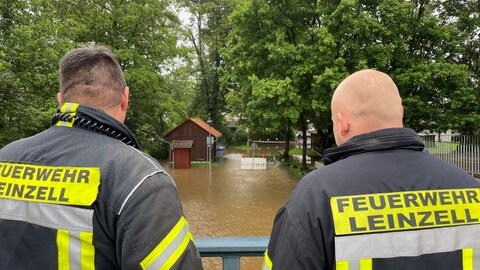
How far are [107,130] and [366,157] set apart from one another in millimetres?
1076

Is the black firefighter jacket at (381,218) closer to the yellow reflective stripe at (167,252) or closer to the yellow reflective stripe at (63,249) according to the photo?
the yellow reflective stripe at (167,252)

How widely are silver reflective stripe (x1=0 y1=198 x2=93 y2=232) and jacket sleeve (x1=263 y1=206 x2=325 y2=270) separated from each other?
733 millimetres

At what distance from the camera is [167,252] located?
1.37 metres

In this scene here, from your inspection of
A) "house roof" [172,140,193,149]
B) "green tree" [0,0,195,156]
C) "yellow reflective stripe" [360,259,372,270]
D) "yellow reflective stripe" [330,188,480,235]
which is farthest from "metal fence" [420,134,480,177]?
"yellow reflective stripe" [360,259,372,270]

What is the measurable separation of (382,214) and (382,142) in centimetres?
30

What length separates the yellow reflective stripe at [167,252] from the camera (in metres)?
1.37

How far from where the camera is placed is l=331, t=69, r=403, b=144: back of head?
165 centimetres

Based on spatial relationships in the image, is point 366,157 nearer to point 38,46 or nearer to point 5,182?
point 5,182

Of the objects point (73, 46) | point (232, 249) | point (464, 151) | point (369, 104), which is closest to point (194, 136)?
point (73, 46)

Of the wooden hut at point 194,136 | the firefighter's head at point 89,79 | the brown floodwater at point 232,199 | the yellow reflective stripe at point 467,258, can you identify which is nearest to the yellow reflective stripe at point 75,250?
the firefighter's head at point 89,79

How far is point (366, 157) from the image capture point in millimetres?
1550

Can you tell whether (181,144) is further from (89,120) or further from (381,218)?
(381,218)

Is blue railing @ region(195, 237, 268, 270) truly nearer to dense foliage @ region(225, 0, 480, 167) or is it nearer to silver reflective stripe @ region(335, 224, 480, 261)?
silver reflective stripe @ region(335, 224, 480, 261)

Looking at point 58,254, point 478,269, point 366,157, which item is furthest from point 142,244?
point 478,269
